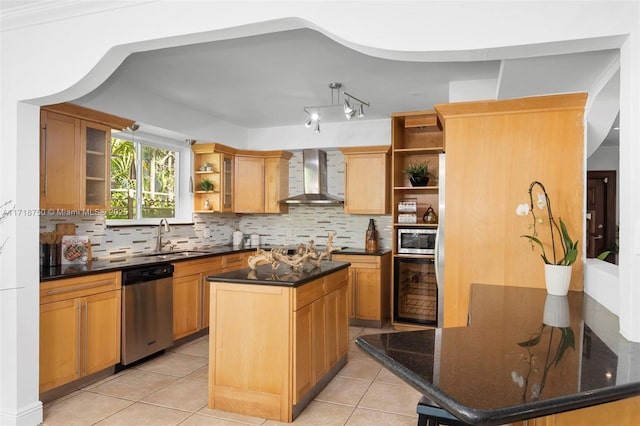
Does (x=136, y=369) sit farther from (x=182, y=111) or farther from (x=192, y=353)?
(x=182, y=111)

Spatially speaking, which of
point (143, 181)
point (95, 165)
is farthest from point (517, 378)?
point (143, 181)

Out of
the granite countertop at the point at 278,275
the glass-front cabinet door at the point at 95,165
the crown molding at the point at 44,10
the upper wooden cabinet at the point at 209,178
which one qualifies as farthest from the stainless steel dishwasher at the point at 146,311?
the crown molding at the point at 44,10

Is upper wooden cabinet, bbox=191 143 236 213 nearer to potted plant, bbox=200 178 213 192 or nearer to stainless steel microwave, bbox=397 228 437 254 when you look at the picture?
potted plant, bbox=200 178 213 192

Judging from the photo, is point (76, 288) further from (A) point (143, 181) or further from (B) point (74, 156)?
(A) point (143, 181)

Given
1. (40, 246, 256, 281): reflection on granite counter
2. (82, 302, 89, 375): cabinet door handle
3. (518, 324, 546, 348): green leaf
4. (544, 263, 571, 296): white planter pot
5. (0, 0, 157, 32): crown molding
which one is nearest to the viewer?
(518, 324, 546, 348): green leaf

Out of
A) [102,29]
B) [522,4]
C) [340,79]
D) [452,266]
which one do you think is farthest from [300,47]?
[452,266]

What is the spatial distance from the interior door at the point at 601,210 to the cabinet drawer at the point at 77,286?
20.4 feet

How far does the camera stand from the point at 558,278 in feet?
8.43

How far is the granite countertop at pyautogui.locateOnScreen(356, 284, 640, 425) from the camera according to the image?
108 centimetres

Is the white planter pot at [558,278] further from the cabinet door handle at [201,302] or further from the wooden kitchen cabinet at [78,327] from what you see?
the cabinet door handle at [201,302]

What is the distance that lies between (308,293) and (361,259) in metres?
2.27

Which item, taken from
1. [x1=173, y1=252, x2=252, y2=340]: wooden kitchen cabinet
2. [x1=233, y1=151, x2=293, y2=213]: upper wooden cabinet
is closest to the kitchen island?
[x1=173, y1=252, x2=252, y2=340]: wooden kitchen cabinet

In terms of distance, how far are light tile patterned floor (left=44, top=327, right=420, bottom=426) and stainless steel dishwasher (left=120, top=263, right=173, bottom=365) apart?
19 centimetres

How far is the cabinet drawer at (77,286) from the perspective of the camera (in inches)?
122
